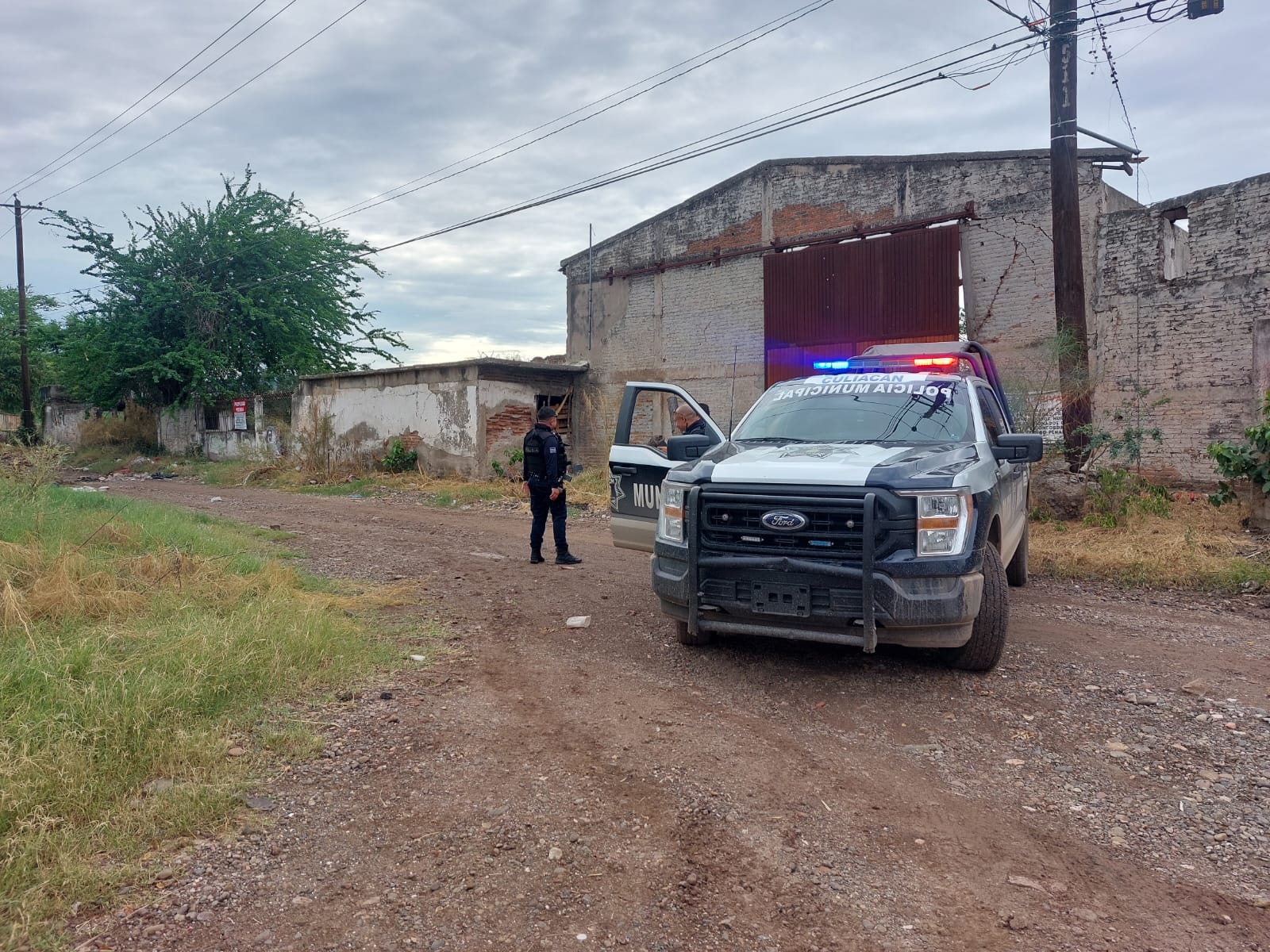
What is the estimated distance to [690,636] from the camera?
556 cm

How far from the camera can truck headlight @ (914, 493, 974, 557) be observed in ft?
14.7

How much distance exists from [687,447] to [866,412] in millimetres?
1256

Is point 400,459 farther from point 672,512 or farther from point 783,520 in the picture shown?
point 783,520

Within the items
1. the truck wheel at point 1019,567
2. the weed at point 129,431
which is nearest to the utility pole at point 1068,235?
the truck wheel at point 1019,567

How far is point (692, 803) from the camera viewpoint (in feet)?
11.2

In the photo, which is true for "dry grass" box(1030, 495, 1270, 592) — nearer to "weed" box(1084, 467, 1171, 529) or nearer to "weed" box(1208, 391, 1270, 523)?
"weed" box(1084, 467, 1171, 529)

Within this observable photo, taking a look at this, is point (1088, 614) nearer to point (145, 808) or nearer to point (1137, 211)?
point (145, 808)

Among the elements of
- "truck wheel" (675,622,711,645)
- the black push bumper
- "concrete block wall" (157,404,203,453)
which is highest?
"concrete block wall" (157,404,203,453)

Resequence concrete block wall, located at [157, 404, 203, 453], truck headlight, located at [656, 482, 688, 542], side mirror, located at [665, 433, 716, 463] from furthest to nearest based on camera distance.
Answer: concrete block wall, located at [157, 404, 203, 453], side mirror, located at [665, 433, 716, 463], truck headlight, located at [656, 482, 688, 542]

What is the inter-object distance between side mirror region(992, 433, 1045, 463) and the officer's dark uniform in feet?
14.7

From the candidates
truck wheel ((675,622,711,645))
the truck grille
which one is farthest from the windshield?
truck wheel ((675,622,711,645))

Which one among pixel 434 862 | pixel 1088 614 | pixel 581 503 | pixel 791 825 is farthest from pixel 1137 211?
pixel 434 862

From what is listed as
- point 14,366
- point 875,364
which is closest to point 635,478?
point 875,364

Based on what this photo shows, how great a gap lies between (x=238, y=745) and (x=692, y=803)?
213cm
